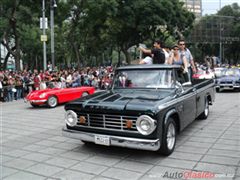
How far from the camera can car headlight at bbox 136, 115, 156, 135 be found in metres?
5.10

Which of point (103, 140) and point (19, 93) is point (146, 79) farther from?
point (19, 93)

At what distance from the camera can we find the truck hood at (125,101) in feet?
17.4

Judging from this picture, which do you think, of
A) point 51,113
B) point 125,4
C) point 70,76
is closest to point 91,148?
point 51,113

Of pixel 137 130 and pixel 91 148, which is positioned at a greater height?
pixel 137 130

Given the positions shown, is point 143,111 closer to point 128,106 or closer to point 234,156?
point 128,106

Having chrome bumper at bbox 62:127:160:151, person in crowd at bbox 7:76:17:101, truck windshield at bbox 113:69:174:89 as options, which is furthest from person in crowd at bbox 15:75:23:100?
chrome bumper at bbox 62:127:160:151

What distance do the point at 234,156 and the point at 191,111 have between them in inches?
64.2

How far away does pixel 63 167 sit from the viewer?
5.19 metres

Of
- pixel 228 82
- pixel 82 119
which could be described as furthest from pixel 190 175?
pixel 228 82

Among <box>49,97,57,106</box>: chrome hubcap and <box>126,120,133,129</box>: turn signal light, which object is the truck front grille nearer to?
<box>126,120,133,129</box>: turn signal light

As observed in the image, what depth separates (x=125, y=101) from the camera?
5570 millimetres

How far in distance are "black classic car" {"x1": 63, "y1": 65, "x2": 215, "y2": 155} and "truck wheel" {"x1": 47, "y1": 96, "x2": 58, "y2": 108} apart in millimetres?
6497

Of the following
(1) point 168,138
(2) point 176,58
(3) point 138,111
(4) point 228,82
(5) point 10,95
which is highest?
(2) point 176,58

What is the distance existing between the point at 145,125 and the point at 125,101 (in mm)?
665
